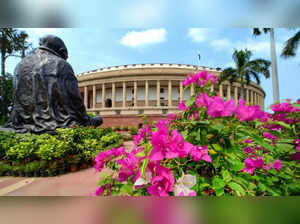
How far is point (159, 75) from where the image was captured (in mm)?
26062

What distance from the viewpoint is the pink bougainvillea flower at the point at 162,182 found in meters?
0.59

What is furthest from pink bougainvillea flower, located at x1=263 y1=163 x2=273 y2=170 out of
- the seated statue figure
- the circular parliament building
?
the circular parliament building

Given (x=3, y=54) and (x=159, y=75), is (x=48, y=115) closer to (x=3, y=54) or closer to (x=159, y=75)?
(x=3, y=54)

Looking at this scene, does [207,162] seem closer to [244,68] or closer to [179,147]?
[179,147]

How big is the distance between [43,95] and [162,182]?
21.8ft

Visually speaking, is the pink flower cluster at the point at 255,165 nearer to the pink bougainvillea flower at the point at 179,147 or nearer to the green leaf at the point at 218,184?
the green leaf at the point at 218,184

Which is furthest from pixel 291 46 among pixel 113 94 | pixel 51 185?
pixel 113 94

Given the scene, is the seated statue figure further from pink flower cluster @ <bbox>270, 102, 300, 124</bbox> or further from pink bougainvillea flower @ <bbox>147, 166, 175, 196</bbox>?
pink flower cluster @ <bbox>270, 102, 300, 124</bbox>

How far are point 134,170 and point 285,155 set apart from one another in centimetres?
94

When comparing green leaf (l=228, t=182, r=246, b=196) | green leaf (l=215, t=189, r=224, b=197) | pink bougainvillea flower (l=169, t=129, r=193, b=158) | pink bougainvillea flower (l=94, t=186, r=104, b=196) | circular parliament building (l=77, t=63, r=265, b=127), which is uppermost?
circular parliament building (l=77, t=63, r=265, b=127)

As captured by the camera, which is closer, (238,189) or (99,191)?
(238,189)

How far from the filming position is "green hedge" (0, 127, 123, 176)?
373 centimetres

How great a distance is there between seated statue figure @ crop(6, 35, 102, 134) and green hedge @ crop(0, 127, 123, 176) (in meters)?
0.71

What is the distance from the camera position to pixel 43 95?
19.1 ft
